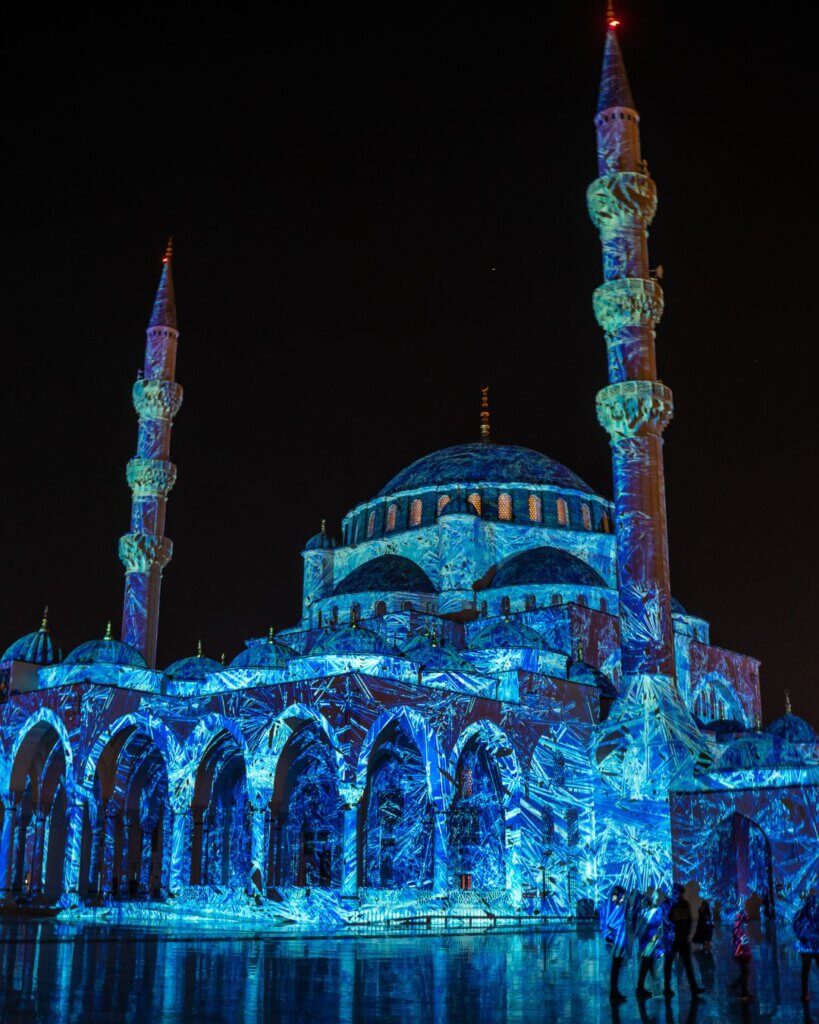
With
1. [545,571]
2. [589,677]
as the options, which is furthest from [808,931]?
[545,571]

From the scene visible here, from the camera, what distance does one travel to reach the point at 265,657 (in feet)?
73.9

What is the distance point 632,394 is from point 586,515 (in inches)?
410

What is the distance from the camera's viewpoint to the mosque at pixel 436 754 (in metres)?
18.2

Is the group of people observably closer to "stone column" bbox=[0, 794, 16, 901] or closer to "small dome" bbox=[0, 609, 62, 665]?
"stone column" bbox=[0, 794, 16, 901]

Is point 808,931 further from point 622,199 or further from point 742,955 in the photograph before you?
point 622,199

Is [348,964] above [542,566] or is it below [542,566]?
below

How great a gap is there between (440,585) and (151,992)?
21.0 meters

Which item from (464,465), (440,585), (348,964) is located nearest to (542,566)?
(440,585)

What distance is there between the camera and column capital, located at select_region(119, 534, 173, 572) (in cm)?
2569

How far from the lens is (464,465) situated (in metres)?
31.4

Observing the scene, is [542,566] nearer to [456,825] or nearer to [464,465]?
[464,465]

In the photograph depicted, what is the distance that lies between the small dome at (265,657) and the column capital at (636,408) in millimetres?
7748

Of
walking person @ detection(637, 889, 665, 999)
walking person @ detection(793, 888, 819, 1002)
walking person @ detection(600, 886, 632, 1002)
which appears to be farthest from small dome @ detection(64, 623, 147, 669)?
walking person @ detection(793, 888, 819, 1002)

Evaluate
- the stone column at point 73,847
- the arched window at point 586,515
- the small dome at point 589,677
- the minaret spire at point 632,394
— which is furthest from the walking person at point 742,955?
the arched window at point 586,515
